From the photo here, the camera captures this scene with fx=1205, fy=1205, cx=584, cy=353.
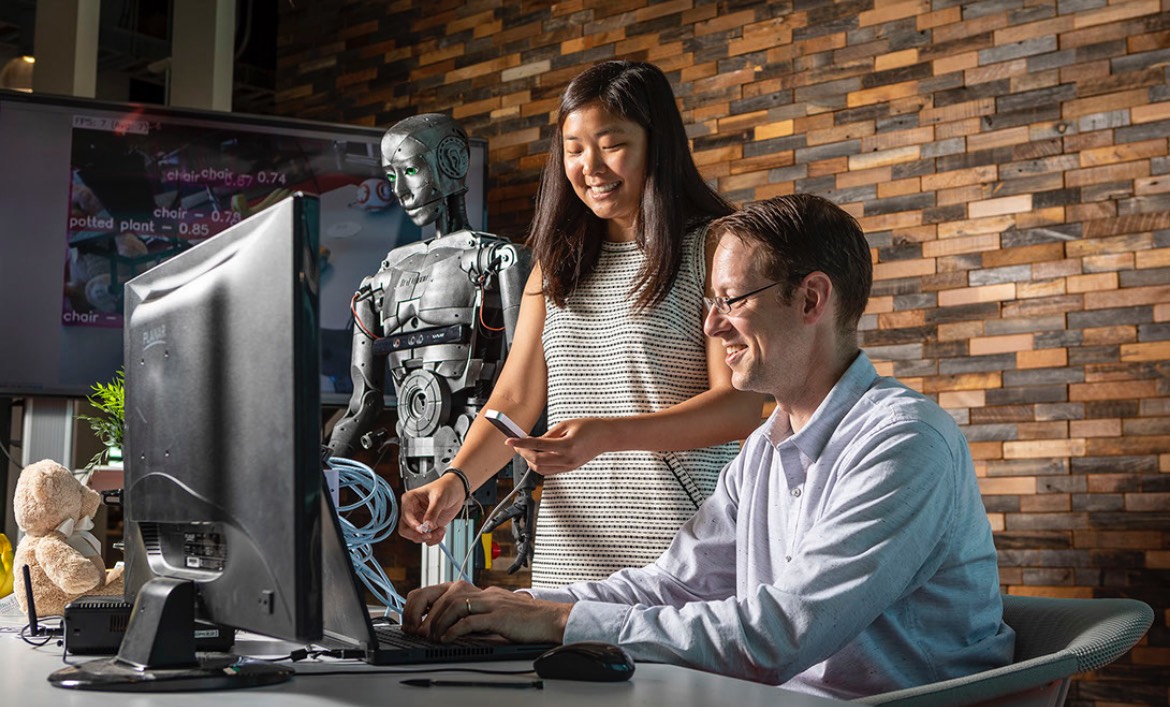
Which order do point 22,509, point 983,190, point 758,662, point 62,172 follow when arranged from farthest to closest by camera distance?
1. point 62,172
2. point 983,190
3. point 22,509
4. point 758,662

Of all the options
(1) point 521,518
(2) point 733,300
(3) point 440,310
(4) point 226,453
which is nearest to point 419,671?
(4) point 226,453

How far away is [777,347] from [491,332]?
1979mm

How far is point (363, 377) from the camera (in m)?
3.74

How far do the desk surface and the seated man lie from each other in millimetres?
116

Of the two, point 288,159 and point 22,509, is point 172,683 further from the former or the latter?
point 288,159

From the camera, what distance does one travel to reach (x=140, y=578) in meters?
1.22

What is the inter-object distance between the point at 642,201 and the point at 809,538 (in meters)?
0.86

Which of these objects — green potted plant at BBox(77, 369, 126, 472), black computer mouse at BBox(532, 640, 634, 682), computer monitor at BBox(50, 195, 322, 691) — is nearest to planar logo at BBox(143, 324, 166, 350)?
computer monitor at BBox(50, 195, 322, 691)

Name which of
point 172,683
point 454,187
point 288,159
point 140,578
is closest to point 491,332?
point 454,187

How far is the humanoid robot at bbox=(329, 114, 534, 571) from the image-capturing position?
328 centimetres

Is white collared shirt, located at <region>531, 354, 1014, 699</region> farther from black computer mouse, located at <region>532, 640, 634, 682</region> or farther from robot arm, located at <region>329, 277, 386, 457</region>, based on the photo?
robot arm, located at <region>329, 277, 386, 457</region>

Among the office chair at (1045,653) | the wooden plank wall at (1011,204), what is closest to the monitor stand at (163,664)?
the office chair at (1045,653)

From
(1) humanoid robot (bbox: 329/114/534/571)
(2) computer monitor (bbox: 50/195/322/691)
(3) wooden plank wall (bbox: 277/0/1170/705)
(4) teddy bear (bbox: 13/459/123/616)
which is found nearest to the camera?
(2) computer monitor (bbox: 50/195/322/691)

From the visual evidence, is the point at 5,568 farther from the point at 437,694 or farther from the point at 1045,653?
the point at 1045,653
